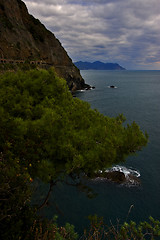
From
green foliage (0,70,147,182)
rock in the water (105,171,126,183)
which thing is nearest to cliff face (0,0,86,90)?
rock in the water (105,171,126,183)

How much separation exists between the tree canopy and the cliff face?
194ft

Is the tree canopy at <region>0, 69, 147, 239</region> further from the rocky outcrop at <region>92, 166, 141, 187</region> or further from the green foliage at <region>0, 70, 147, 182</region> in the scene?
the rocky outcrop at <region>92, 166, 141, 187</region>

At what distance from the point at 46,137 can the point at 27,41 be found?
7977 cm

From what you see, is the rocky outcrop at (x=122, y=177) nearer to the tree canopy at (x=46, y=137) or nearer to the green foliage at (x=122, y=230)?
the green foliage at (x=122, y=230)

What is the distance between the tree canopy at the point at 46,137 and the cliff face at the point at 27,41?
59.1 metres

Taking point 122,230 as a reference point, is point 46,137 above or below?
above

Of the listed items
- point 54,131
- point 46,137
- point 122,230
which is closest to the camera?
point 122,230

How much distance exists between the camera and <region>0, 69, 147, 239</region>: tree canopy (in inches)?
304

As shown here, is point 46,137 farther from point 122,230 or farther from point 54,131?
point 122,230

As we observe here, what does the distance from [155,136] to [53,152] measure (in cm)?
3724

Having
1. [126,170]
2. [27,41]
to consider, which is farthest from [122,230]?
[27,41]

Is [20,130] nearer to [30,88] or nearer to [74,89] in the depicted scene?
[30,88]

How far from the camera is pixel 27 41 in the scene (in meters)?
76.9

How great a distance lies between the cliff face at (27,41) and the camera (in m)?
66.9
